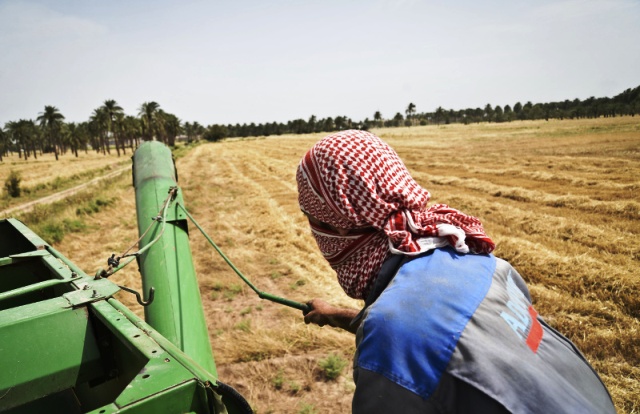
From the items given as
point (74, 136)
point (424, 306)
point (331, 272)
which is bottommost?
point (331, 272)

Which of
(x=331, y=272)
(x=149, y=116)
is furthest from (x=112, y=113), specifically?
(x=331, y=272)

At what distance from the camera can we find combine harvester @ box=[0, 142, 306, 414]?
141 cm

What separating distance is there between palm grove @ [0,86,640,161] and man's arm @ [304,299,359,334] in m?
74.4

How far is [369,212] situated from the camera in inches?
64.4

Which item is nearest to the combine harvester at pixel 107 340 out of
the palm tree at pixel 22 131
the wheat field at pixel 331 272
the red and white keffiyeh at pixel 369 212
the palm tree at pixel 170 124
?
the red and white keffiyeh at pixel 369 212

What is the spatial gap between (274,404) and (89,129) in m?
108

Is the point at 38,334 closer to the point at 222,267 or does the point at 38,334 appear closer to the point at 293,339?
the point at 293,339

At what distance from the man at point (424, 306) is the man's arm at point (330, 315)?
59 centimetres

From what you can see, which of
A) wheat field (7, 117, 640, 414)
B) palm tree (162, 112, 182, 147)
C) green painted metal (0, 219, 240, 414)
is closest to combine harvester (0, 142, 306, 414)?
green painted metal (0, 219, 240, 414)

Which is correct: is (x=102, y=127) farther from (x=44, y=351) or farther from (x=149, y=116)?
(x=44, y=351)

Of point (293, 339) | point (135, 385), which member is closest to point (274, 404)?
point (293, 339)

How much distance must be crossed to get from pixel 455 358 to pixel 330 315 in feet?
4.41

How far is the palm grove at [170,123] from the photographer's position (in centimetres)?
7831

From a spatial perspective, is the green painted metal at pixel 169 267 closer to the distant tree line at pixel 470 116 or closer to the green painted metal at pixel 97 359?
the green painted metal at pixel 97 359
